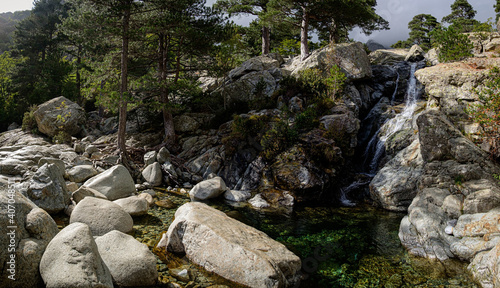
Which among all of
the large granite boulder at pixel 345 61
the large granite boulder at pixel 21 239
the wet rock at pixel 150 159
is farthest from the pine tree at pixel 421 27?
the large granite boulder at pixel 21 239

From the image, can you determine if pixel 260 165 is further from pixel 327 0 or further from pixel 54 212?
pixel 327 0

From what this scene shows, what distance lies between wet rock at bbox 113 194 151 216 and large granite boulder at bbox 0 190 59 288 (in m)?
4.25

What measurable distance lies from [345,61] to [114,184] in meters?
20.2

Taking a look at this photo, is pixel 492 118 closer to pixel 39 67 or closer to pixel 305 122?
pixel 305 122

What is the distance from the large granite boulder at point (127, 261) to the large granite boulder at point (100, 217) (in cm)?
189

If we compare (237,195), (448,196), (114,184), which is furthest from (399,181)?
(114,184)

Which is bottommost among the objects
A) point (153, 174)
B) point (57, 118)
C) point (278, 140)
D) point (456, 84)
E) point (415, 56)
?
point (153, 174)

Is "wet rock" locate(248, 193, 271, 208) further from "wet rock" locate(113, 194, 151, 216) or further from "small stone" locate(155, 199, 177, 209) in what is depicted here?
"wet rock" locate(113, 194, 151, 216)

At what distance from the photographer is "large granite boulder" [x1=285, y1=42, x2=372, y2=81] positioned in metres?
22.5

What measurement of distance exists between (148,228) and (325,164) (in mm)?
9709

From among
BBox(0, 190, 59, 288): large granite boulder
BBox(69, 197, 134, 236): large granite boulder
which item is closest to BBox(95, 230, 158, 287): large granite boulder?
BBox(0, 190, 59, 288): large granite boulder

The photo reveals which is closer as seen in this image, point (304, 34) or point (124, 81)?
point (124, 81)

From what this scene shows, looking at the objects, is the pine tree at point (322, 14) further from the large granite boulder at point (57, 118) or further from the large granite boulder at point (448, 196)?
the large granite boulder at point (57, 118)

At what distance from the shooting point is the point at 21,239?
528 centimetres
